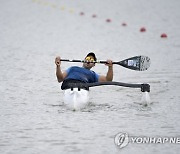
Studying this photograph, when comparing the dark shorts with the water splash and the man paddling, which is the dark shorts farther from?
the water splash

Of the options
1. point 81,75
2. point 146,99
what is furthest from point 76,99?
point 146,99

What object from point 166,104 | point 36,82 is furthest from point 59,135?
point 36,82

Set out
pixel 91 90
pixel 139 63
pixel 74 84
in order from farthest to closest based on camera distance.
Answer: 1. pixel 91 90
2. pixel 139 63
3. pixel 74 84

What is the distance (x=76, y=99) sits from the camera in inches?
404

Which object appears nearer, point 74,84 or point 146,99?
point 74,84

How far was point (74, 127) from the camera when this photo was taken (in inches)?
362

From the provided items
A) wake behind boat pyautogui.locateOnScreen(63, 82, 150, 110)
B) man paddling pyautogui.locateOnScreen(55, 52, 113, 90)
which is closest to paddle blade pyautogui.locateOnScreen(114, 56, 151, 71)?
man paddling pyautogui.locateOnScreen(55, 52, 113, 90)

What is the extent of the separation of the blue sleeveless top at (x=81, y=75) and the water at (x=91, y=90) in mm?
552

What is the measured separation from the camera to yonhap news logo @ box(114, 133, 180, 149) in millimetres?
8234

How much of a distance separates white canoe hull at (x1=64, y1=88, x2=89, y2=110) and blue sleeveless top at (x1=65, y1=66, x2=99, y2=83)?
0.58 m

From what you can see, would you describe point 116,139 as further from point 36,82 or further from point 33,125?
point 36,82

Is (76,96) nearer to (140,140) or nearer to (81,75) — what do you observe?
(81,75)

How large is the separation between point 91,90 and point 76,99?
2.45 metres

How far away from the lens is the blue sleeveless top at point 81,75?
1100cm
